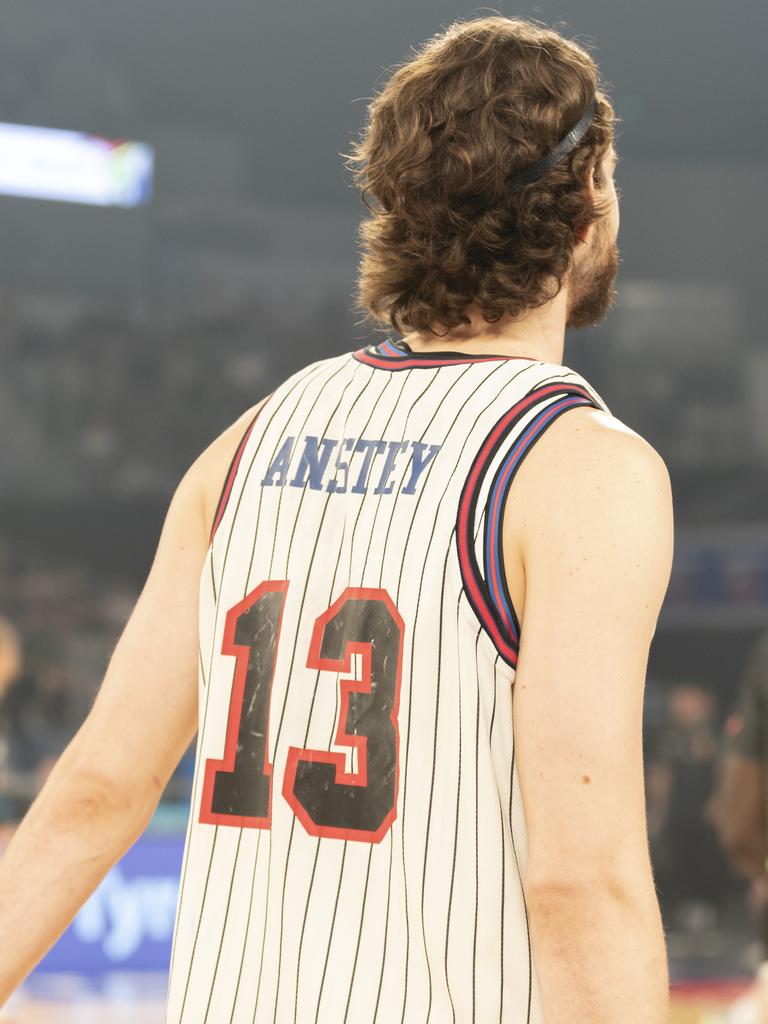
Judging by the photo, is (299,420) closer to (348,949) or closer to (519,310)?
(519,310)

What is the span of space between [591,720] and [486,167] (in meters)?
0.36

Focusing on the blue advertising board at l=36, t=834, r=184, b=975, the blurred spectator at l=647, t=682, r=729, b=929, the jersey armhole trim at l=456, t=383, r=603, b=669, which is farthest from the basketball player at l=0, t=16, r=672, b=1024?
the blurred spectator at l=647, t=682, r=729, b=929

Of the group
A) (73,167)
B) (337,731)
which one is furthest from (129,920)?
(337,731)

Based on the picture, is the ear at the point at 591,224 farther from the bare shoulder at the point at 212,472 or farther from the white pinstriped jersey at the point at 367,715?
the bare shoulder at the point at 212,472

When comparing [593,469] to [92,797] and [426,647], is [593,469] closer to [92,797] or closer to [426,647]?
[426,647]

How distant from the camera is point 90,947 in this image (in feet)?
15.1

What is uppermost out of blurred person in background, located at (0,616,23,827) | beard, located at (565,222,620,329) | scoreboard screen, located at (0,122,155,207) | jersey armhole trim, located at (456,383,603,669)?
scoreboard screen, located at (0,122,155,207)

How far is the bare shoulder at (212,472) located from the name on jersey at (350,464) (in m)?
0.06

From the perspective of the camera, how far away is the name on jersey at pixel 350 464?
839 mm

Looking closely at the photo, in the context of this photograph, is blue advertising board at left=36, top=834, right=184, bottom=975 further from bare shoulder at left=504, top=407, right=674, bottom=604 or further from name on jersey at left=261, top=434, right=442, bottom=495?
bare shoulder at left=504, top=407, right=674, bottom=604

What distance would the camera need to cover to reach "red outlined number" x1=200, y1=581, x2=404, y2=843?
0.81 metres

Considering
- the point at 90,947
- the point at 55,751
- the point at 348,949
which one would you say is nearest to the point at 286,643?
the point at 348,949

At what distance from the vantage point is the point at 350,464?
0.88 metres

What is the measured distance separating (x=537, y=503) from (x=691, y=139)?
268 inches
